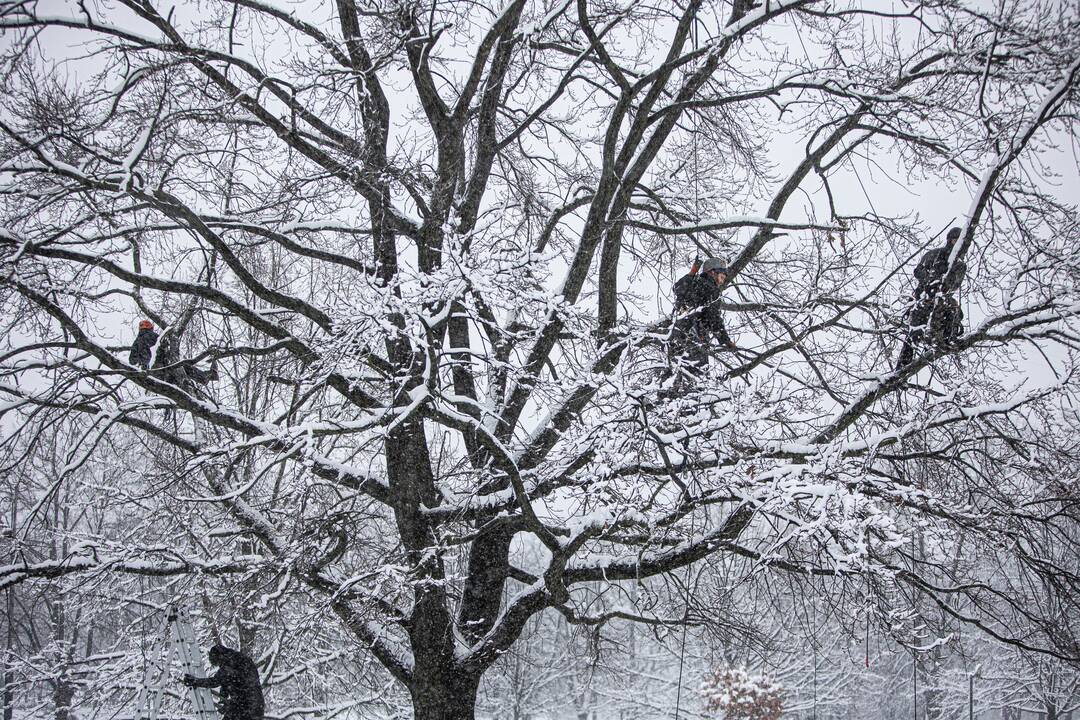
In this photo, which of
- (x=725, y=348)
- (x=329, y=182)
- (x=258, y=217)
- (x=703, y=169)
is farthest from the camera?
(x=703, y=169)

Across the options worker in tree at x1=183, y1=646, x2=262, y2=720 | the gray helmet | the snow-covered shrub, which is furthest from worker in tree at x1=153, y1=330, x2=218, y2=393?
the snow-covered shrub

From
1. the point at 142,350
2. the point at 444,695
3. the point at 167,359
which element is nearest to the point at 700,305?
the point at 444,695

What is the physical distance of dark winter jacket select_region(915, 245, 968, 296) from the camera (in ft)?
17.1

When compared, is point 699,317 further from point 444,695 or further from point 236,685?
point 236,685

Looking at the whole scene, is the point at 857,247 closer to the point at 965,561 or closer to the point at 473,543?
the point at 965,561

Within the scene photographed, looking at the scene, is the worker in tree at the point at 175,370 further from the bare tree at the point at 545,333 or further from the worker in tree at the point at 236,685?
the worker in tree at the point at 236,685

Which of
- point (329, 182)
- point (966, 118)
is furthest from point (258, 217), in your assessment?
point (966, 118)

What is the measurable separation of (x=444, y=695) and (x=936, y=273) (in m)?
4.94

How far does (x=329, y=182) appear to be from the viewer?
6.49 meters

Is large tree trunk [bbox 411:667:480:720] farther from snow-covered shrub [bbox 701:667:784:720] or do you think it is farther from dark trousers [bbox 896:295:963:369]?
snow-covered shrub [bbox 701:667:784:720]

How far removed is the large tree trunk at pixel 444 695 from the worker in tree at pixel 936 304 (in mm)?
4191

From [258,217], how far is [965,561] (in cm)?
670

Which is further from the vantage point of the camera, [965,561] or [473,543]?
[473,543]

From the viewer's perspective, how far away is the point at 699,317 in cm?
610
